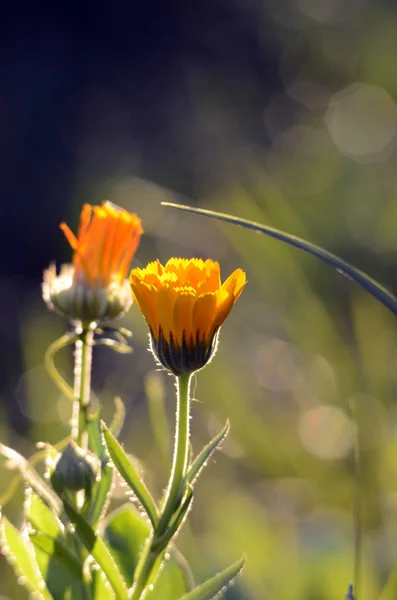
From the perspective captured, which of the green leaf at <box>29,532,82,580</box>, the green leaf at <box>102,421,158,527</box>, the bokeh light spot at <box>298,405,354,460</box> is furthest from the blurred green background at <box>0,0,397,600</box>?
the green leaf at <box>29,532,82,580</box>

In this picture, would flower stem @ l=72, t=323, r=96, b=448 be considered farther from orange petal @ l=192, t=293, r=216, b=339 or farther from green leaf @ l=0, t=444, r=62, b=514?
orange petal @ l=192, t=293, r=216, b=339

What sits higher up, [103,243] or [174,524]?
[103,243]

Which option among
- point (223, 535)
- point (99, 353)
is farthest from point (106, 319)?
point (99, 353)

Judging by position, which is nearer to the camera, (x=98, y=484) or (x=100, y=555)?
(x=100, y=555)

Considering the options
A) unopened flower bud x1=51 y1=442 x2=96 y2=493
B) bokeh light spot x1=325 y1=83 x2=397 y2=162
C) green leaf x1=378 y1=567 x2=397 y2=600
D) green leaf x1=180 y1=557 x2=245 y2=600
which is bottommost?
green leaf x1=180 y1=557 x2=245 y2=600

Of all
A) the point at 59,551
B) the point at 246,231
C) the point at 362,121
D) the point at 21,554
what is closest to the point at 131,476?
the point at 59,551

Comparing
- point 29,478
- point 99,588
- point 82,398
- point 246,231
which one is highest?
point 246,231

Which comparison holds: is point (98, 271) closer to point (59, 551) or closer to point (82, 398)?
point (82, 398)
